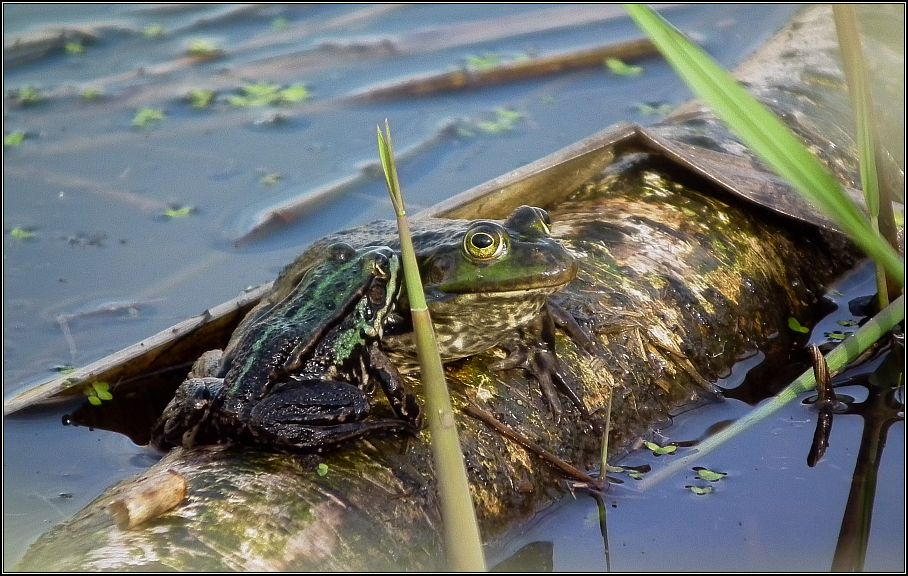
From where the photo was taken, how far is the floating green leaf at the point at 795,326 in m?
4.30

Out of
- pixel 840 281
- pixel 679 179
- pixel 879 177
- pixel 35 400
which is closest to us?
→ pixel 879 177

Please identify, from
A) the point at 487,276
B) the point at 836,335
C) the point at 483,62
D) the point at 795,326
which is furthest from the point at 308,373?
the point at 483,62

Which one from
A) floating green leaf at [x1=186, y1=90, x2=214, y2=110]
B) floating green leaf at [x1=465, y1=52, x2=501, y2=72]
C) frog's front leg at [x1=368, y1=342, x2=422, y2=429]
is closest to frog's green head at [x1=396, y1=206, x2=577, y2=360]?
frog's front leg at [x1=368, y1=342, x2=422, y2=429]

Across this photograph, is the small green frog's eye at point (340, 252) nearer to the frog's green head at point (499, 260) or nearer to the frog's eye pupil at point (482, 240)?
the frog's green head at point (499, 260)

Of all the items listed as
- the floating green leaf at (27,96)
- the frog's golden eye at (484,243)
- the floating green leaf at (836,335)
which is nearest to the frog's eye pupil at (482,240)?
the frog's golden eye at (484,243)

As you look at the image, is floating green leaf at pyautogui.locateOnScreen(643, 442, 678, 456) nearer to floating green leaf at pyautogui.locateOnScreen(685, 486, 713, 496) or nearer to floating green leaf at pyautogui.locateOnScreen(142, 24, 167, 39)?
floating green leaf at pyautogui.locateOnScreen(685, 486, 713, 496)

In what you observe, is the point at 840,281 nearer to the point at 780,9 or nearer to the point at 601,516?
the point at 601,516

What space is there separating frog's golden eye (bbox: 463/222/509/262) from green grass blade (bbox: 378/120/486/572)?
1067mm

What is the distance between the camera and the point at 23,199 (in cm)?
643

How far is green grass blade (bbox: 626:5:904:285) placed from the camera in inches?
102

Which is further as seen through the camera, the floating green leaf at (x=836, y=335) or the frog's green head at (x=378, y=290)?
the floating green leaf at (x=836, y=335)

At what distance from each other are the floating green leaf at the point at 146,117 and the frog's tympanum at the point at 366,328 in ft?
13.6

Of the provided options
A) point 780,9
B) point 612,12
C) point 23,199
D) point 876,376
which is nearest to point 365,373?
point 876,376

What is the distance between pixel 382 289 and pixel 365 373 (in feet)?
0.92
